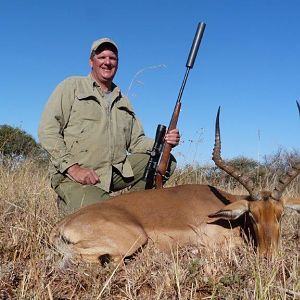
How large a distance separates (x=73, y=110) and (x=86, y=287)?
2.82 metres

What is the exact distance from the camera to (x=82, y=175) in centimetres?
505

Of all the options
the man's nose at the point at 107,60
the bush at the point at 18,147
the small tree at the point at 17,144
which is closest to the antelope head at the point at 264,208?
the man's nose at the point at 107,60

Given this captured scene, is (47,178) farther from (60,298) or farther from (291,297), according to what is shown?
(291,297)

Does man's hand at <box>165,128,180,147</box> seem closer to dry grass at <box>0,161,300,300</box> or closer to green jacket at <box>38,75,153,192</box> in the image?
green jacket at <box>38,75,153,192</box>

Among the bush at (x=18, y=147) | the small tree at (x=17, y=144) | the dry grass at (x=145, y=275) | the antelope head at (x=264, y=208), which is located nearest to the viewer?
the dry grass at (x=145, y=275)

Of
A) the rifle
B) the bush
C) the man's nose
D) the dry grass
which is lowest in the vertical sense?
the dry grass

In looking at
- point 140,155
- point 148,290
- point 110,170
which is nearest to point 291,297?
point 148,290

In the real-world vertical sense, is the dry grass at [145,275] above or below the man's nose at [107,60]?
below

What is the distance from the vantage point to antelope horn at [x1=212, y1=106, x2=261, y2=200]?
4.16 metres

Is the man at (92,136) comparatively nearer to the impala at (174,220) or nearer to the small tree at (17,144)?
the impala at (174,220)

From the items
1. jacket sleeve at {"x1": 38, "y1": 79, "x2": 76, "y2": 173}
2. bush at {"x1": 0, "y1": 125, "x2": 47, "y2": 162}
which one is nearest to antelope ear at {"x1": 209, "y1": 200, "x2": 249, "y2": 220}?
jacket sleeve at {"x1": 38, "y1": 79, "x2": 76, "y2": 173}

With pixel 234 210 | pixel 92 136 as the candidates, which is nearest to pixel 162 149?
pixel 92 136

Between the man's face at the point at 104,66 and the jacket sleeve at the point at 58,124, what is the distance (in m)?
0.36

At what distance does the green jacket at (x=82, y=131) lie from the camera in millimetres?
5223
